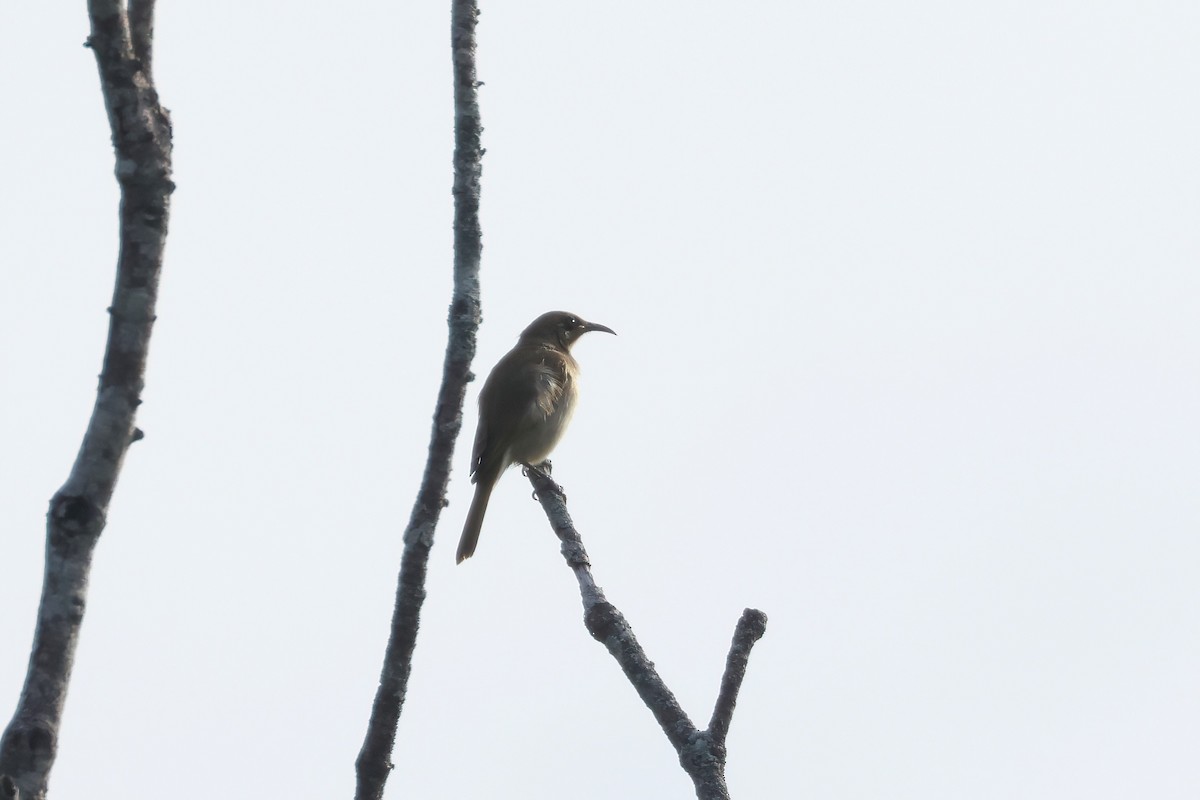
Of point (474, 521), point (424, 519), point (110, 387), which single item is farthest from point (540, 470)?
point (110, 387)

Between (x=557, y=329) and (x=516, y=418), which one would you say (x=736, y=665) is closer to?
(x=516, y=418)

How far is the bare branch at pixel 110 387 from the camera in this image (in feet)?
8.91

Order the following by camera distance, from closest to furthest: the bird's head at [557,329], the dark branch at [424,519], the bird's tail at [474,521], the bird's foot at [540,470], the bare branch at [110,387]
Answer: the bare branch at [110,387] < the dark branch at [424,519] < the bird's foot at [540,470] < the bird's tail at [474,521] < the bird's head at [557,329]

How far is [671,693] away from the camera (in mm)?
4465

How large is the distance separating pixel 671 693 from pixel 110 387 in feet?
6.91

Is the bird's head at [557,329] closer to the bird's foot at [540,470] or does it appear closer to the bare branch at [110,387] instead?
the bird's foot at [540,470]

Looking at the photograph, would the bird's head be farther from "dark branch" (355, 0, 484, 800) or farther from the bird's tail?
"dark branch" (355, 0, 484, 800)

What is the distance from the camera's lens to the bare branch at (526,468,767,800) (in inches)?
162

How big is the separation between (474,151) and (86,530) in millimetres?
1949

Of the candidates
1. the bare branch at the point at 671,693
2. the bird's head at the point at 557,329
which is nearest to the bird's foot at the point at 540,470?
the bird's head at the point at 557,329

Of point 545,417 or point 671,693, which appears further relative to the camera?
point 545,417

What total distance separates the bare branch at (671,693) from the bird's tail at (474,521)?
501 cm

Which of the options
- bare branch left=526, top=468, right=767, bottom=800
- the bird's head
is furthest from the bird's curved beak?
bare branch left=526, top=468, right=767, bottom=800

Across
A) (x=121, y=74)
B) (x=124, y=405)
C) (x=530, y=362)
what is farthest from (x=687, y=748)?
(x=530, y=362)
